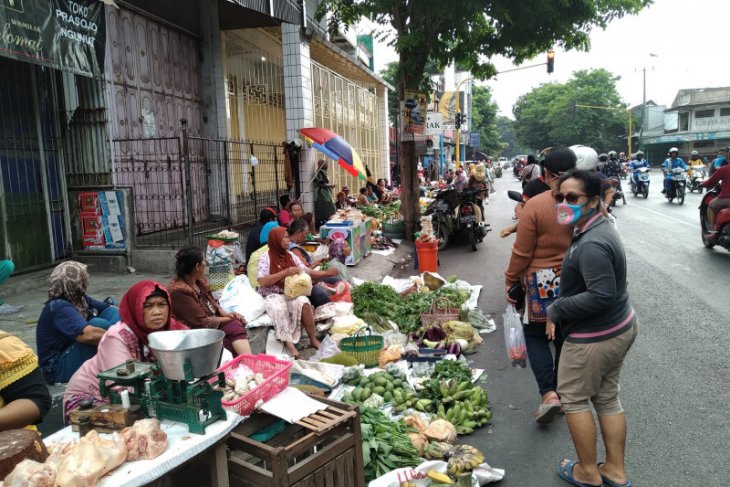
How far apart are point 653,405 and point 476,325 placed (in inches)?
95.3

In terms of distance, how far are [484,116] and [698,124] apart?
20.9 m

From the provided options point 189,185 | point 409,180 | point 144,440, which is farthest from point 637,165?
point 144,440

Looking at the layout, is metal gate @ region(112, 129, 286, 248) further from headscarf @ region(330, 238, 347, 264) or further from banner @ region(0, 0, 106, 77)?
headscarf @ region(330, 238, 347, 264)

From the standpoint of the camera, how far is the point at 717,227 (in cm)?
936

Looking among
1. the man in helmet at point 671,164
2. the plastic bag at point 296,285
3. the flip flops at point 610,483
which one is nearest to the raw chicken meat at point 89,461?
the flip flops at point 610,483

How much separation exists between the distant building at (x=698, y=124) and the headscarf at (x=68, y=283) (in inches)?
2064

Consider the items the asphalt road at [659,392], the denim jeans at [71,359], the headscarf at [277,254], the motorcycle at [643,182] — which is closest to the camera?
the asphalt road at [659,392]

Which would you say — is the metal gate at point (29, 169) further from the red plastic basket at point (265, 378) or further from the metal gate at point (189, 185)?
the red plastic basket at point (265, 378)

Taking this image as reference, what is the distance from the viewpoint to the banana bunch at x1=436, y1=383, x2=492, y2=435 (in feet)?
13.2

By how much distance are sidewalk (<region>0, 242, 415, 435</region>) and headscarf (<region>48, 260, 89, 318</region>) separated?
0.66 metres

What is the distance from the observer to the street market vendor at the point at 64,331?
386 centimetres

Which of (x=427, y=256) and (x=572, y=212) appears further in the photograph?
(x=427, y=256)

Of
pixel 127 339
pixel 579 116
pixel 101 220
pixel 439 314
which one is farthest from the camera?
pixel 579 116

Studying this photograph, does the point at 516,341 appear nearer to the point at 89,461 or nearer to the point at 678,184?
the point at 89,461
